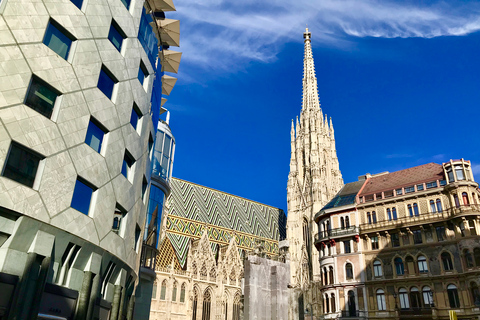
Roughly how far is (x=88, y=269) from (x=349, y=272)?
2292cm

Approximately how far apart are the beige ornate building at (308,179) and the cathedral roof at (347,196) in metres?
31.1

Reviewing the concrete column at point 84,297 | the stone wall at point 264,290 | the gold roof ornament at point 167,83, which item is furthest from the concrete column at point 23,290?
the gold roof ornament at point 167,83

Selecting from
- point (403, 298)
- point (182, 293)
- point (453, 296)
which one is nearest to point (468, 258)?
point (453, 296)

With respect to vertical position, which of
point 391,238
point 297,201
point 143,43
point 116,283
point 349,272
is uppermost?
point 297,201

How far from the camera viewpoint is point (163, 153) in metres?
37.5

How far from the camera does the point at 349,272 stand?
111 ft

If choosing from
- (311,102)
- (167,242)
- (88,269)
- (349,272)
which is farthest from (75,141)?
(311,102)

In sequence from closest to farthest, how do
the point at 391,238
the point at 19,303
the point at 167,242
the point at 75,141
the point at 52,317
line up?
the point at 19,303 < the point at 52,317 < the point at 75,141 < the point at 391,238 < the point at 167,242

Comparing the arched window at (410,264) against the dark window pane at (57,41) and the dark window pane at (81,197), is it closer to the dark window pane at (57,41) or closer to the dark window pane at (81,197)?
the dark window pane at (81,197)

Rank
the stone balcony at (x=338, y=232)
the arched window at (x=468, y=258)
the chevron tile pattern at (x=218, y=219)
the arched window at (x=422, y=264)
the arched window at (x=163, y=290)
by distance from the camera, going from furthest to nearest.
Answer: the chevron tile pattern at (x=218, y=219) < the arched window at (x=163, y=290) < the stone balcony at (x=338, y=232) < the arched window at (x=422, y=264) < the arched window at (x=468, y=258)

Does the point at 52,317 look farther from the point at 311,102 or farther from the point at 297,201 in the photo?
the point at 311,102

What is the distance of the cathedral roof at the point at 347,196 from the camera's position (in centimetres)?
3731

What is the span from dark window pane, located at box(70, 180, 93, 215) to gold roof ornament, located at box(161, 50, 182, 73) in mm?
17790

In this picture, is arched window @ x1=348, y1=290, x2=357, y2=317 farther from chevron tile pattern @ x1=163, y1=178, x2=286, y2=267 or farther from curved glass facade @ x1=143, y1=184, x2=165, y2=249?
chevron tile pattern @ x1=163, y1=178, x2=286, y2=267
